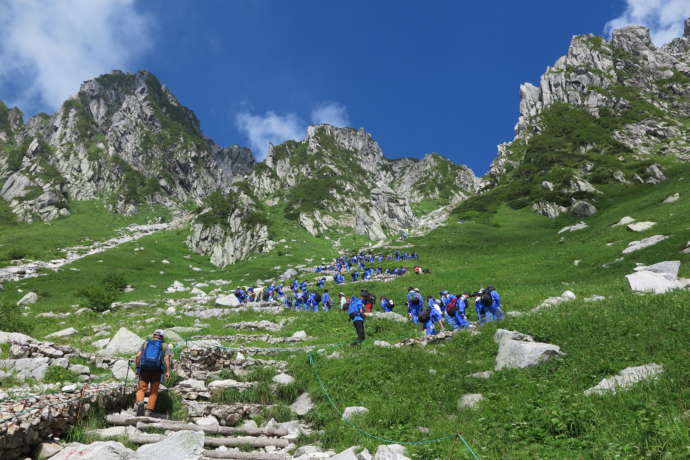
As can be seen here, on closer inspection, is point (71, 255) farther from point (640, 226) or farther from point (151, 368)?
point (640, 226)

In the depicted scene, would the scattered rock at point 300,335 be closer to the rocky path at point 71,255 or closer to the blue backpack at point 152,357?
the blue backpack at point 152,357

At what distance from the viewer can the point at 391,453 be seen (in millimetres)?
7590

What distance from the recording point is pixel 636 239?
3703 cm

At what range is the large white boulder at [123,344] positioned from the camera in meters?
18.9

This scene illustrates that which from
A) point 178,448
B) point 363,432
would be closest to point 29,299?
point 178,448

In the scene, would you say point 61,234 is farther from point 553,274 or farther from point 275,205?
point 553,274

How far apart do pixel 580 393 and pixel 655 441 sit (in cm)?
291

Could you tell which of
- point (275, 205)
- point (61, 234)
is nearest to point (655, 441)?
point (275, 205)

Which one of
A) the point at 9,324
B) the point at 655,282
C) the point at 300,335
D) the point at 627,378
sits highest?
the point at 9,324

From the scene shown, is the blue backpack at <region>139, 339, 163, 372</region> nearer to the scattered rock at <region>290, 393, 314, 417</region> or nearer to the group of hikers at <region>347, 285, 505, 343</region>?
the scattered rock at <region>290, 393, 314, 417</region>

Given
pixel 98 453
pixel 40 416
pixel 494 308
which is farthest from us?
pixel 494 308

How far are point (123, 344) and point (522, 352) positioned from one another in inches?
752

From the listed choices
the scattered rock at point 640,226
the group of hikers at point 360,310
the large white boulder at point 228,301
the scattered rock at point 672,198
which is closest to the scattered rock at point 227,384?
the group of hikers at point 360,310

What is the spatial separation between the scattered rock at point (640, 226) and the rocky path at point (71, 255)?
89542mm
